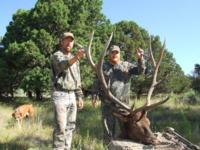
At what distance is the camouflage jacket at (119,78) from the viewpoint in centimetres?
840

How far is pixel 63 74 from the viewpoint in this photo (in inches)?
320

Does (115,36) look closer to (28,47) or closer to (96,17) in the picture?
(96,17)

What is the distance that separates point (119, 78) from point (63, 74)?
946 mm

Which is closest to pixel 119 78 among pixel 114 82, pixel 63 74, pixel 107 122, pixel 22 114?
pixel 114 82

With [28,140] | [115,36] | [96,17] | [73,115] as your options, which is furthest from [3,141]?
[115,36]

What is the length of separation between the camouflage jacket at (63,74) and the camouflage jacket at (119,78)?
469 millimetres

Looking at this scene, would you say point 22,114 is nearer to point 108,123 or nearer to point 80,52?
point 108,123

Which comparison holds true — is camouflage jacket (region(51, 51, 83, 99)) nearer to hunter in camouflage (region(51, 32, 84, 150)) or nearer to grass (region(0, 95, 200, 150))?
hunter in camouflage (region(51, 32, 84, 150))

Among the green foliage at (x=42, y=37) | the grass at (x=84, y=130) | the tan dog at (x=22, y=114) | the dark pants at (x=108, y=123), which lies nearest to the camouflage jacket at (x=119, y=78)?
the dark pants at (x=108, y=123)

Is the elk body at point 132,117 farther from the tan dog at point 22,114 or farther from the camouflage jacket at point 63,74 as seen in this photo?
the tan dog at point 22,114

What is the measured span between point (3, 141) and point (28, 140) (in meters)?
0.54

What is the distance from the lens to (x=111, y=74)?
8.47 metres

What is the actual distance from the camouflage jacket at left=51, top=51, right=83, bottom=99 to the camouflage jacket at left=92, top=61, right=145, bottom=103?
0.47m

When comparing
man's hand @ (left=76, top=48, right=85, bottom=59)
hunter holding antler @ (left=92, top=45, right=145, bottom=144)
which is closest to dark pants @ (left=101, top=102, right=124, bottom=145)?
hunter holding antler @ (left=92, top=45, right=145, bottom=144)
